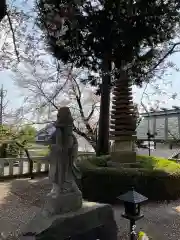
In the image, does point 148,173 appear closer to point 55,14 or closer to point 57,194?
point 57,194

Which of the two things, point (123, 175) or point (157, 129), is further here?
point (157, 129)

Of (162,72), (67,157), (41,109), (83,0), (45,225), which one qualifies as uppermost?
(83,0)

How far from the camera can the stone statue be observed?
3785mm

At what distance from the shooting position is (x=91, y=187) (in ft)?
22.8

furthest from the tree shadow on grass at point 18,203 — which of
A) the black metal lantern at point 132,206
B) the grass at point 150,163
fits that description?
the black metal lantern at point 132,206

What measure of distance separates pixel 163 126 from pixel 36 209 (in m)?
13.2

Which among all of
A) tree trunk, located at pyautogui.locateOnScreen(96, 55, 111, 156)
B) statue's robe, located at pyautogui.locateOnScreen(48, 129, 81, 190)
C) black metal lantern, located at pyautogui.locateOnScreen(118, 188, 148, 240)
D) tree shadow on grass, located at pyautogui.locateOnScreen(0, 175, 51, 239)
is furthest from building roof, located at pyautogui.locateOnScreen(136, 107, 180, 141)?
black metal lantern, located at pyautogui.locateOnScreen(118, 188, 148, 240)

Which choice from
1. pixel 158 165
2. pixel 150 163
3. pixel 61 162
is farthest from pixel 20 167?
pixel 61 162

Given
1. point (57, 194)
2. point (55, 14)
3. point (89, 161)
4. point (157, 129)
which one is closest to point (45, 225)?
point (57, 194)

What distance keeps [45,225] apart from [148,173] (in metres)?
3.99

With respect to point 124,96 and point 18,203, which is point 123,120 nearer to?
point 124,96

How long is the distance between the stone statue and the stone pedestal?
0.53 ft

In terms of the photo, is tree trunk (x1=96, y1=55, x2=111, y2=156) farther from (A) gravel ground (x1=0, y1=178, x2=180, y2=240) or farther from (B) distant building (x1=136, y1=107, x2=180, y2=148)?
(B) distant building (x1=136, y1=107, x2=180, y2=148)

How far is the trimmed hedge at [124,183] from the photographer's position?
6.79 m
